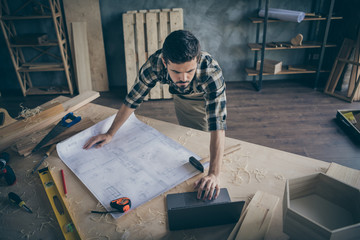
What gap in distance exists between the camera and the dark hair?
1239 millimetres

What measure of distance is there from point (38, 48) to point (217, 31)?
274cm

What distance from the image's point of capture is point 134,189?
122cm

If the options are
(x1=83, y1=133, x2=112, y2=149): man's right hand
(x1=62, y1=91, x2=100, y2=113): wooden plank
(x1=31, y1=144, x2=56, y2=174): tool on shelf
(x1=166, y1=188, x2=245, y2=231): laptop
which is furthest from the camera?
(x1=62, y1=91, x2=100, y2=113): wooden plank

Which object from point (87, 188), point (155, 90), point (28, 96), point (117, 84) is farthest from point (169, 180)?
point (28, 96)

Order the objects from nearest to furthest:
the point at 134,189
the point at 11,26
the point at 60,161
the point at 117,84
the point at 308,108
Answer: the point at 134,189 → the point at 60,161 → the point at 308,108 → the point at 11,26 → the point at 117,84

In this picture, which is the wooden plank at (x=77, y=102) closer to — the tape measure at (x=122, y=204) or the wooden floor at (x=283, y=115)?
the tape measure at (x=122, y=204)

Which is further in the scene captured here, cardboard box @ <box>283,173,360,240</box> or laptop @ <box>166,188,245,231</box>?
laptop @ <box>166,188,245,231</box>

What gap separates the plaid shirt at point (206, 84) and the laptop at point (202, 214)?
0.47 meters

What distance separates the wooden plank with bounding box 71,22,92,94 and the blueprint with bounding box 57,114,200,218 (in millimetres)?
2704

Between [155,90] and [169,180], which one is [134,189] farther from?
[155,90]

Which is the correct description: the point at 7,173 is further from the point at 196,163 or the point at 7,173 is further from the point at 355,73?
the point at 355,73

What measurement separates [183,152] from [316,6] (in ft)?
12.2

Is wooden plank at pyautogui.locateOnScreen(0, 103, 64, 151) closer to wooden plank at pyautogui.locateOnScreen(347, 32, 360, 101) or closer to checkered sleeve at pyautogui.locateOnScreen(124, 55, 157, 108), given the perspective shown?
checkered sleeve at pyautogui.locateOnScreen(124, 55, 157, 108)

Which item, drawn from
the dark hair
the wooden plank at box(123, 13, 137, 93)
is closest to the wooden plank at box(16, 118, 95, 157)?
the dark hair
